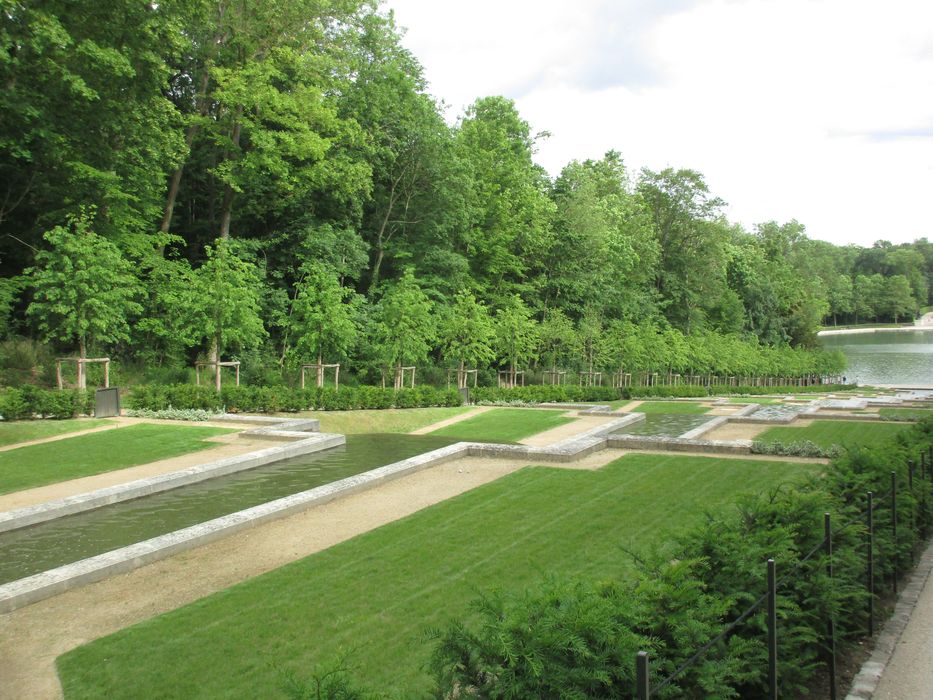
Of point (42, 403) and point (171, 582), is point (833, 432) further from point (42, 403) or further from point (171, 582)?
point (42, 403)

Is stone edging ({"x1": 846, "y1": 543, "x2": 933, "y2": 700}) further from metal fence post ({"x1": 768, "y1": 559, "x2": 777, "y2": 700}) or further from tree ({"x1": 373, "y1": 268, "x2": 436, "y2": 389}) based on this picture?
tree ({"x1": 373, "y1": 268, "x2": 436, "y2": 389})

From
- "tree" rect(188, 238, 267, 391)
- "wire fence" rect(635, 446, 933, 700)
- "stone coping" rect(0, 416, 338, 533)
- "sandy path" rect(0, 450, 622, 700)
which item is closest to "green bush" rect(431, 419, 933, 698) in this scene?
"wire fence" rect(635, 446, 933, 700)

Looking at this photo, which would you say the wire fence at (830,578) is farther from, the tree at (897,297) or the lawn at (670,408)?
the tree at (897,297)

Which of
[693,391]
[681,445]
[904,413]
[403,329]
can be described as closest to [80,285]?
[403,329]

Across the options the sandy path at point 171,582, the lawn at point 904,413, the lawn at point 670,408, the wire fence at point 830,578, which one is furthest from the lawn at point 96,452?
the lawn at point 904,413

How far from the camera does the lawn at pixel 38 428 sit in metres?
16.7

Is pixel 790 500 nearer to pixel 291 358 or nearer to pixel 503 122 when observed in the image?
pixel 291 358

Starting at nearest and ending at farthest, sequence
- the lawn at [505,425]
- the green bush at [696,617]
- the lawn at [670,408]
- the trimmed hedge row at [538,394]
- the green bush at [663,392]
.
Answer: the green bush at [696,617] → the lawn at [505,425] → the lawn at [670,408] → the trimmed hedge row at [538,394] → the green bush at [663,392]

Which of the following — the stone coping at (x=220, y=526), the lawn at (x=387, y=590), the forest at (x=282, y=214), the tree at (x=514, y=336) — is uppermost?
the forest at (x=282, y=214)

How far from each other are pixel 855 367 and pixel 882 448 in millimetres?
82934

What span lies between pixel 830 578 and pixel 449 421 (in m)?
18.1

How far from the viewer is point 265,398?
22.7 m

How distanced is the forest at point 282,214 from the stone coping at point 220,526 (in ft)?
42.2

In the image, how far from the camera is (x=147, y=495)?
1262 centimetres
